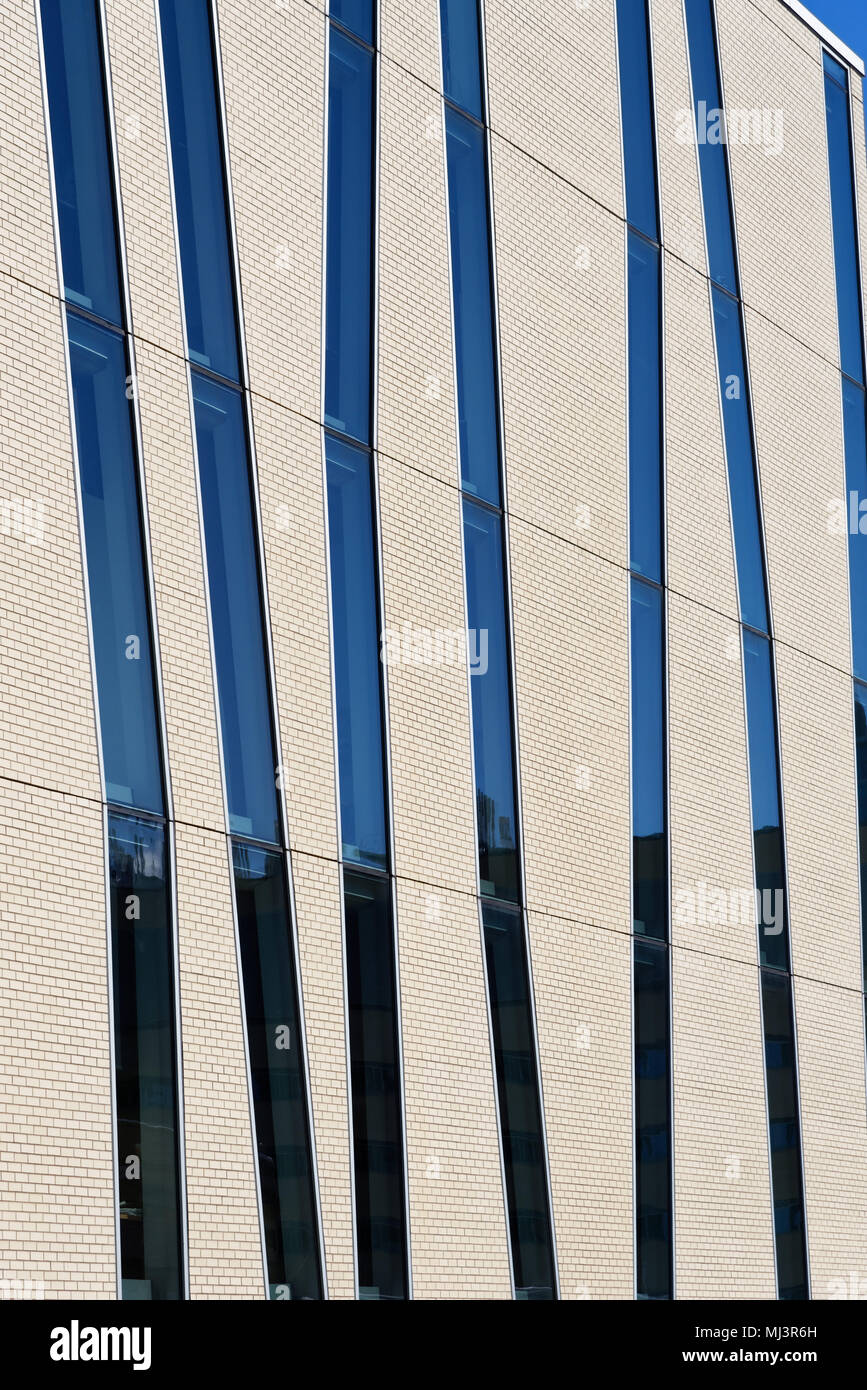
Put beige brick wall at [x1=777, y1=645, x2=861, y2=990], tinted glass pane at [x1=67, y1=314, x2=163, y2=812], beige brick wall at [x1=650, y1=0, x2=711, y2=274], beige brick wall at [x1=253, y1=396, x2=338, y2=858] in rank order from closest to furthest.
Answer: tinted glass pane at [x1=67, y1=314, x2=163, y2=812] < beige brick wall at [x1=253, y1=396, x2=338, y2=858] < beige brick wall at [x1=777, y1=645, x2=861, y2=990] < beige brick wall at [x1=650, y1=0, x2=711, y2=274]

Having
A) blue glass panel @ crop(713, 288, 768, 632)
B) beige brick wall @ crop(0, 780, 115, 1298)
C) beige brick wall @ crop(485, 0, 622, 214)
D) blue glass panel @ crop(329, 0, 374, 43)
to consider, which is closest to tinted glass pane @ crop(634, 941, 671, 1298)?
blue glass panel @ crop(713, 288, 768, 632)

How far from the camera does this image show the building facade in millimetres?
11984

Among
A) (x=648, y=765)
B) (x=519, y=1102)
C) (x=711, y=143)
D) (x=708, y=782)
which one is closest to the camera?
(x=519, y=1102)

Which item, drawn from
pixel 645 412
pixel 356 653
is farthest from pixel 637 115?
pixel 356 653

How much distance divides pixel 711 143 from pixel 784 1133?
11618mm

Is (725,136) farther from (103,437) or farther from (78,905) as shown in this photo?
(78,905)

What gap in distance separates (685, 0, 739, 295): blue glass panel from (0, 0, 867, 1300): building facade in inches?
3.7

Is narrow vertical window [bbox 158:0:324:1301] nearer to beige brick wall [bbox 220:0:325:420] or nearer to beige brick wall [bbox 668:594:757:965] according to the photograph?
beige brick wall [bbox 220:0:325:420]

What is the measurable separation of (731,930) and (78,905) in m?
8.69

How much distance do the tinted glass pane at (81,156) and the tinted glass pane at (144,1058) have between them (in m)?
4.05

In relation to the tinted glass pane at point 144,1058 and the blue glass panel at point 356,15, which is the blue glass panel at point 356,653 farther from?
the blue glass panel at point 356,15

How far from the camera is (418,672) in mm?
15016

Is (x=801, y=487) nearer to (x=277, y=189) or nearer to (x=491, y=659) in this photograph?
(x=491, y=659)
